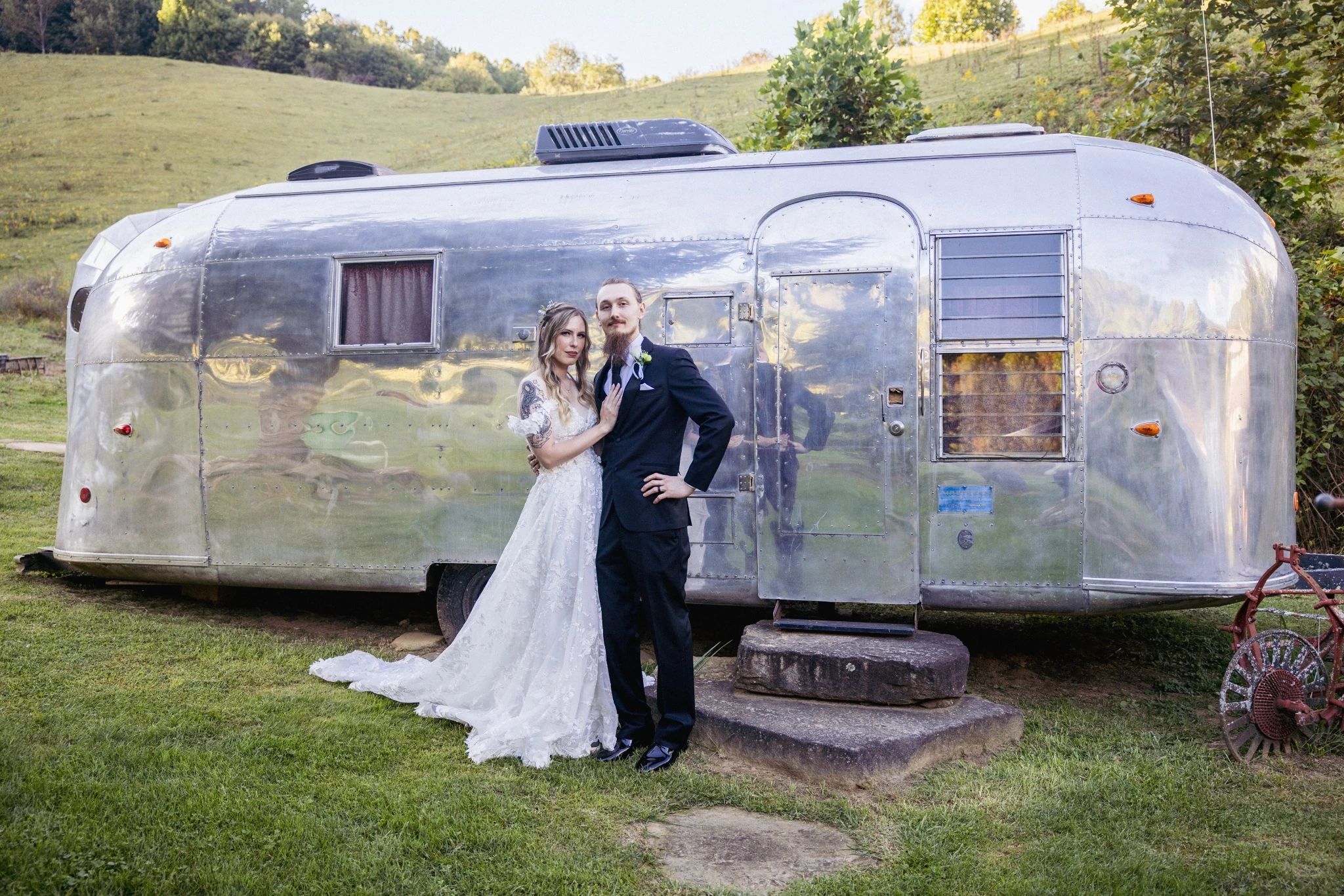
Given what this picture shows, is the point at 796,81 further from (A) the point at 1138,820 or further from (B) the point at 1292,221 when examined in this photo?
(A) the point at 1138,820

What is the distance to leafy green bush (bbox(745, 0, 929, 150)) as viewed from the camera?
9852mm

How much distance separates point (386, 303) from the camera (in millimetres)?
6363

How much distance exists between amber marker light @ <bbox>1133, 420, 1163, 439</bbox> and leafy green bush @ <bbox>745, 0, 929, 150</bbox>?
5.54 metres

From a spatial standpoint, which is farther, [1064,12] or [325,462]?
[1064,12]

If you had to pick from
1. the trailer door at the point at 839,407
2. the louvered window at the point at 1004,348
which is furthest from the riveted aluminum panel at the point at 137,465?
the louvered window at the point at 1004,348

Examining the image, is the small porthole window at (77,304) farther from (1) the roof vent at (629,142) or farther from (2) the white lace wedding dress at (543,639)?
(2) the white lace wedding dress at (543,639)

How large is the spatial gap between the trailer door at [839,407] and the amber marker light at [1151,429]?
3.71 feet

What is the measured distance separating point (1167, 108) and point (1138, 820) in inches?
279

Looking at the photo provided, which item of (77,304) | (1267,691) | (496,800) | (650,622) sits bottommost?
(496,800)

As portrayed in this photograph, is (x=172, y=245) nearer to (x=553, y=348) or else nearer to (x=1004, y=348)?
(x=553, y=348)

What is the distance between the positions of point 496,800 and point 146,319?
4.40m

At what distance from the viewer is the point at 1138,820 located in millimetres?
3977

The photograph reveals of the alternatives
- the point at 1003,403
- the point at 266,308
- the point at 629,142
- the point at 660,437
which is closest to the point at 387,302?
the point at 266,308

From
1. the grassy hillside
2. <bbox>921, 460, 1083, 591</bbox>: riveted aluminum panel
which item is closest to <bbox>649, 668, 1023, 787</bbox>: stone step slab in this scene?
<bbox>921, 460, 1083, 591</bbox>: riveted aluminum panel
